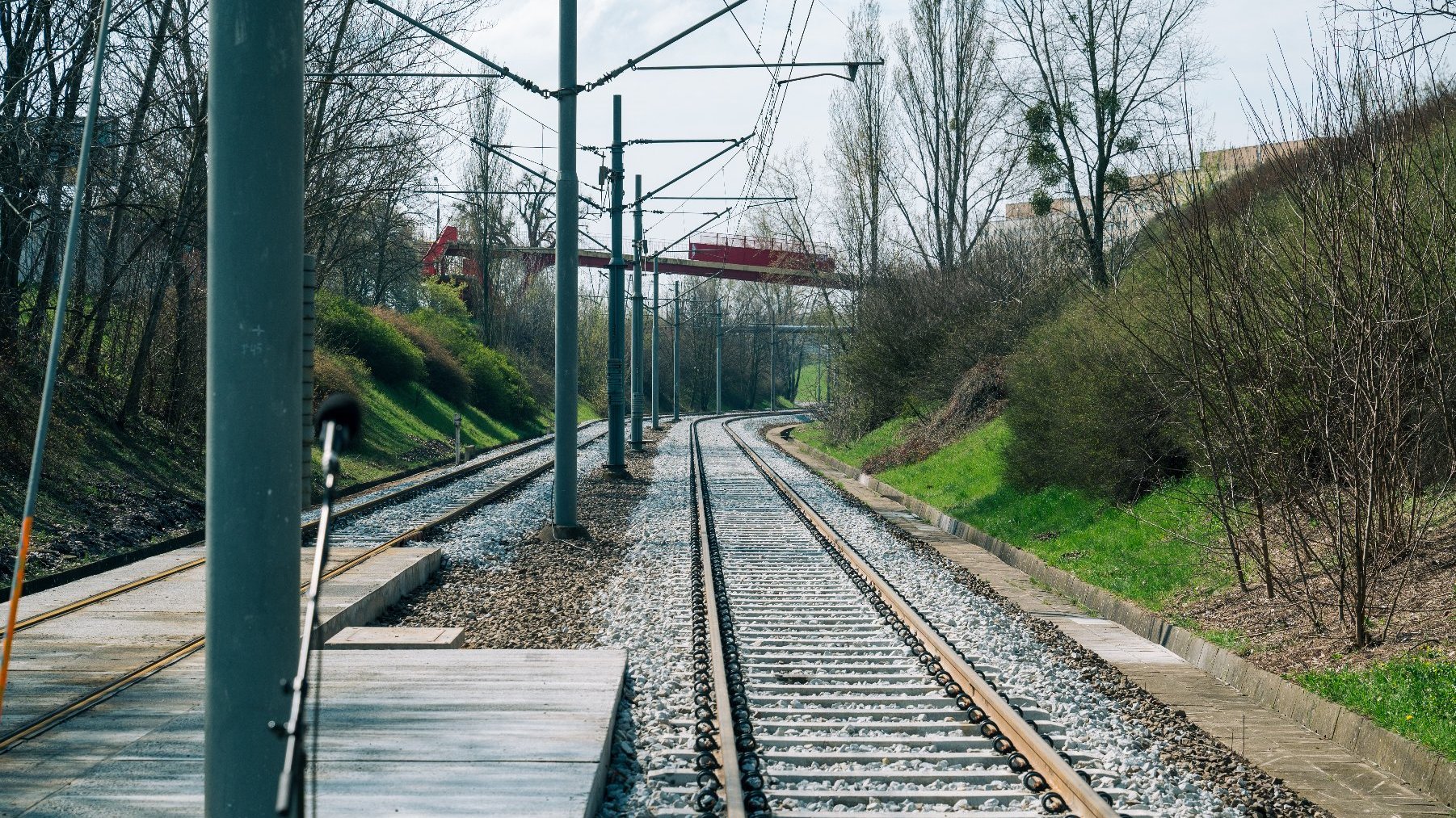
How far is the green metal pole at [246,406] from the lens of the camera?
11.1 ft

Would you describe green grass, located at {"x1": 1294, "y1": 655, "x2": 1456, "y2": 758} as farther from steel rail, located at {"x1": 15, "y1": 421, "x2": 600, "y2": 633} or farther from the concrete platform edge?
steel rail, located at {"x1": 15, "y1": 421, "x2": 600, "y2": 633}

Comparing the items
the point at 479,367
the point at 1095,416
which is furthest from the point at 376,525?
the point at 479,367

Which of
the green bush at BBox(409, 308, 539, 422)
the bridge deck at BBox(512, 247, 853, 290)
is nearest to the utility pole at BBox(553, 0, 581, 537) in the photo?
the bridge deck at BBox(512, 247, 853, 290)

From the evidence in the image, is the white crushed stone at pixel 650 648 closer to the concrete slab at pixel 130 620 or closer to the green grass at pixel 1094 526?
the concrete slab at pixel 130 620

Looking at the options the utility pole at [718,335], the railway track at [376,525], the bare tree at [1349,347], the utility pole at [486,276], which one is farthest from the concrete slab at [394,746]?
the utility pole at [718,335]

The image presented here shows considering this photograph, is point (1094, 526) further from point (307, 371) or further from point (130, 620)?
point (307, 371)

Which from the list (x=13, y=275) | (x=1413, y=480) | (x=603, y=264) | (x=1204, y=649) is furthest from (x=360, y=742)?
(x=603, y=264)

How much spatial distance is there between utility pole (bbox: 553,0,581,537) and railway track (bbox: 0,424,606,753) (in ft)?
6.30

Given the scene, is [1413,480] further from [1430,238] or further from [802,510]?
[802,510]

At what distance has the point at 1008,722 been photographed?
6.94 metres

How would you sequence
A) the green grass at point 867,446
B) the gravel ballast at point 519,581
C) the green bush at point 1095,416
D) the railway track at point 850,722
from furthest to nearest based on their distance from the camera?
the green grass at point 867,446 → the green bush at point 1095,416 → the gravel ballast at point 519,581 → the railway track at point 850,722

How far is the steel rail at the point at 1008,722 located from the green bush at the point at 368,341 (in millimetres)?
26633

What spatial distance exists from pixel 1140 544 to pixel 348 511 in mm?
11134

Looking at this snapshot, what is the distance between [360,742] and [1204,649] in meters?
6.55
